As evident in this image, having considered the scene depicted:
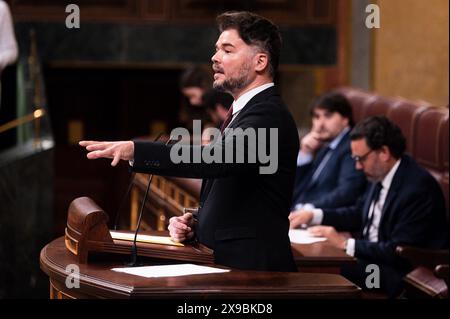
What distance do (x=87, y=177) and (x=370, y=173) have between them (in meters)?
6.35

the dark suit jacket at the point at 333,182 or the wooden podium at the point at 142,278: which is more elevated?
the wooden podium at the point at 142,278

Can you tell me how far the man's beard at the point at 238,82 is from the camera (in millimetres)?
3066

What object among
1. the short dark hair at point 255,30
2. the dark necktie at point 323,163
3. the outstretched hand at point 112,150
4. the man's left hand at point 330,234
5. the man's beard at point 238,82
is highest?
the short dark hair at point 255,30

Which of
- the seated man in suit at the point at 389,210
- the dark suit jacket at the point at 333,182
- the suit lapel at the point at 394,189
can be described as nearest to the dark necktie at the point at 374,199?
the seated man in suit at the point at 389,210

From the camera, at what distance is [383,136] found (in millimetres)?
4871

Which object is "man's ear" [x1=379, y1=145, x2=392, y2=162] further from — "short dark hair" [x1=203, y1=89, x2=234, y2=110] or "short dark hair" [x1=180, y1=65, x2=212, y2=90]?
"short dark hair" [x1=180, y1=65, x2=212, y2=90]

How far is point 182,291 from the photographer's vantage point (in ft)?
8.89

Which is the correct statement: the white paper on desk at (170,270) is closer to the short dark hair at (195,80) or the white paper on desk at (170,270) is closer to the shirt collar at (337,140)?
the shirt collar at (337,140)

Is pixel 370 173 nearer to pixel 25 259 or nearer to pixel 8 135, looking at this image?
pixel 25 259

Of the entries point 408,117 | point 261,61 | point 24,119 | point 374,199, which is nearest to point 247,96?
point 261,61

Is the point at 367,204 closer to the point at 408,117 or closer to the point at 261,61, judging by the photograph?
the point at 408,117

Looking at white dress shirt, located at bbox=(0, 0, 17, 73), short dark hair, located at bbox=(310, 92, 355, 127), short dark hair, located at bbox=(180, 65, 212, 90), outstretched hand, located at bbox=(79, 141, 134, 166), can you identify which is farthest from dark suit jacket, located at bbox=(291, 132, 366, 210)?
outstretched hand, located at bbox=(79, 141, 134, 166)

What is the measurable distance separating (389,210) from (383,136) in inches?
14.8

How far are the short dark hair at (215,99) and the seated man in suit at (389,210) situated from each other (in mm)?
1491
